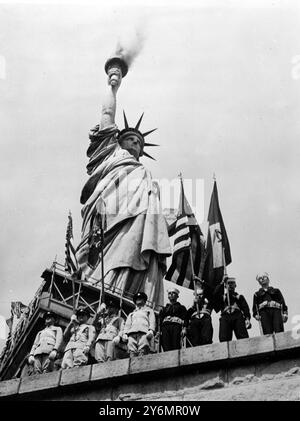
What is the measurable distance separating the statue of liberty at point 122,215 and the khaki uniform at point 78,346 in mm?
12136

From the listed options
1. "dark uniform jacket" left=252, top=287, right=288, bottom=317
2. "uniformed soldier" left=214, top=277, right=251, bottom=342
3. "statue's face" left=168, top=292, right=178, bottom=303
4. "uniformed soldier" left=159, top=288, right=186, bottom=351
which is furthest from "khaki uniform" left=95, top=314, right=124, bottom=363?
"dark uniform jacket" left=252, top=287, right=288, bottom=317

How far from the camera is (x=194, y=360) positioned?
11.1 metres

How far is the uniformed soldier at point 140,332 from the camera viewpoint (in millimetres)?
12852

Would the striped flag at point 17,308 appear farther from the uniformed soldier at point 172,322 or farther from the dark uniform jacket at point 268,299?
the dark uniform jacket at point 268,299

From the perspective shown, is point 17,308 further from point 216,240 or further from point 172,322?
point 172,322

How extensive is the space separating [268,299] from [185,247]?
25.7ft

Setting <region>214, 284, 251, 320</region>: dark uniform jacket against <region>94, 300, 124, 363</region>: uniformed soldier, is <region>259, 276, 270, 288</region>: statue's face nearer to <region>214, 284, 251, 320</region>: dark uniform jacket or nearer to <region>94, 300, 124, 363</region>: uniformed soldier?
<region>214, 284, 251, 320</region>: dark uniform jacket

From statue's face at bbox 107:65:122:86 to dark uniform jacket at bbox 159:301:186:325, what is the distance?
24.5 m

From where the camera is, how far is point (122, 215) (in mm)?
30734

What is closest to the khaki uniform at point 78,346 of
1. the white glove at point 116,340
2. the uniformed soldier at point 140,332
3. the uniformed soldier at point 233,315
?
the white glove at point 116,340

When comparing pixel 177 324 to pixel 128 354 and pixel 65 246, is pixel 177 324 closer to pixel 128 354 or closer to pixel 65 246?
pixel 128 354

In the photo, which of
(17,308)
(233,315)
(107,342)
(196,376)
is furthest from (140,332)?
(17,308)
